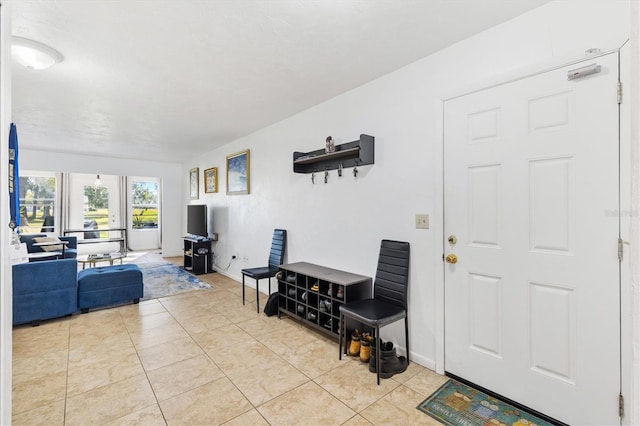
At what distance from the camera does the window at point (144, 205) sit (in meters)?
8.51

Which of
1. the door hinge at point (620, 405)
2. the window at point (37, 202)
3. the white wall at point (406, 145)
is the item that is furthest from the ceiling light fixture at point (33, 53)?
the window at point (37, 202)

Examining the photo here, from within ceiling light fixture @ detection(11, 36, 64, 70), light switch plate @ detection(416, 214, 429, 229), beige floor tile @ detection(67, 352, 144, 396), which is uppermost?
ceiling light fixture @ detection(11, 36, 64, 70)

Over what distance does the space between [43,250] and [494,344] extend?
6388 millimetres

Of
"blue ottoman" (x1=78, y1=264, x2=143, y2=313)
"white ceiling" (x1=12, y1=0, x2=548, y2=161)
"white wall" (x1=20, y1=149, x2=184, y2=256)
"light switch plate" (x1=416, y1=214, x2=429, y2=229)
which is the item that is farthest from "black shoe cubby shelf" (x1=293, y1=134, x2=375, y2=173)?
"white wall" (x1=20, y1=149, x2=184, y2=256)

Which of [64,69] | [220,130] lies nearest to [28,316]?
→ [64,69]

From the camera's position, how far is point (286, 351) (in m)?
2.74

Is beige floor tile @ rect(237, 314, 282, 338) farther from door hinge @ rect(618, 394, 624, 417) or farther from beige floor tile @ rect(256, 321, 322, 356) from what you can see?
door hinge @ rect(618, 394, 624, 417)

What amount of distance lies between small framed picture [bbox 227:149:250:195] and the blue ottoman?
6.31 ft

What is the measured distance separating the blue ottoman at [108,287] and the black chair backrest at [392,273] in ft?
10.7

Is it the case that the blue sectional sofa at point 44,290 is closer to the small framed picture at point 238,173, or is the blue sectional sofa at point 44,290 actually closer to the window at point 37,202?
the small framed picture at point 238,173

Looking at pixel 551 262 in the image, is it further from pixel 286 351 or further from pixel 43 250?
pixel 43 250

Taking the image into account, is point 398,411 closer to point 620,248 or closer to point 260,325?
point 620,248

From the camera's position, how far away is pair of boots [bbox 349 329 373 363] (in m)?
2.52

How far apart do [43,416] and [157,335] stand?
1.18 metres
